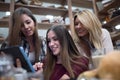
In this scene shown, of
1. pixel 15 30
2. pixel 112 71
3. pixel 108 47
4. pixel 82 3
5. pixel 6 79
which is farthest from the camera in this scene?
pixel 82 3

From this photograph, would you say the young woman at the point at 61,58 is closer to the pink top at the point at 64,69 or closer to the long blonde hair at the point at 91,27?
the pink top at the point at 64,69

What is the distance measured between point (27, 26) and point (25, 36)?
12cm

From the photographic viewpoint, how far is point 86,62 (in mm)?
1353

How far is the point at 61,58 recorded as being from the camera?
50.7 inches

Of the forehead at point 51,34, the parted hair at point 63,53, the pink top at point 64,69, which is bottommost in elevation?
the pink top at point 64,69

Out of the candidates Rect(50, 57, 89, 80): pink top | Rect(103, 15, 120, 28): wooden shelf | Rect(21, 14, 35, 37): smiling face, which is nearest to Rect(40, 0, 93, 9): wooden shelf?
Rect(103, 15, 120, 28): wooden shelf

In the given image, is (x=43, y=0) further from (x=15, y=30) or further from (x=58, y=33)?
(x=58, y=33)

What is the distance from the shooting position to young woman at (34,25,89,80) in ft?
4.15

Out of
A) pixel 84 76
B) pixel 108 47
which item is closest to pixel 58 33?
pixel 108 47

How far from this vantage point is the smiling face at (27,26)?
1.69 metres

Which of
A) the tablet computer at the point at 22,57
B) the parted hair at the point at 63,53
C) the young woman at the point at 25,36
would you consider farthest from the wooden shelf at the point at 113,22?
the tablet computer at the point at 22,57

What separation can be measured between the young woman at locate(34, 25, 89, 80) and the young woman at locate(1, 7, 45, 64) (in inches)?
10.8

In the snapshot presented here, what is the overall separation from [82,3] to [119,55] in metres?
3.68

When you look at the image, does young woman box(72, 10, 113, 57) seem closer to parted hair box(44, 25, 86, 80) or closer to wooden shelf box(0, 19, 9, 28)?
parted hair box(44, 25, 86, 80)
